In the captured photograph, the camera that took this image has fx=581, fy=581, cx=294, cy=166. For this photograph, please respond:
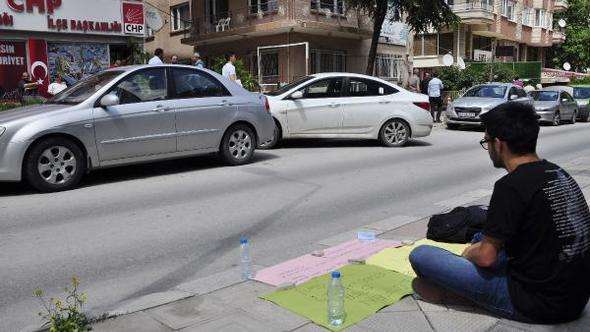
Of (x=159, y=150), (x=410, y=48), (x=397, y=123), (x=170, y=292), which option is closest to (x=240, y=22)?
(x=410, y=48)

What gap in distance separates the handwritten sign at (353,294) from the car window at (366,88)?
8.73 metres

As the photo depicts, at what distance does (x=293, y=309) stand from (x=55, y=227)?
351 cm

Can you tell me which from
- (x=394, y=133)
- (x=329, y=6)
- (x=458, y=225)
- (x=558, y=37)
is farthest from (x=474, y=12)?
(x=458, y=225)

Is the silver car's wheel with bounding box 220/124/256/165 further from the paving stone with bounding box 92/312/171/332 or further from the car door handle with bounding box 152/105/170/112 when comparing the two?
→ the paving stone with bounding box 92/312/171/332

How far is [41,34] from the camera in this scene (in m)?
19.4

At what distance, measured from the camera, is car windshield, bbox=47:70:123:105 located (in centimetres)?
858

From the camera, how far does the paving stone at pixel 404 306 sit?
147 inches

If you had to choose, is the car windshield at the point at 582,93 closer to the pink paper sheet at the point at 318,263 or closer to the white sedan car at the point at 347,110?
the white sedan car at the point at 347,110

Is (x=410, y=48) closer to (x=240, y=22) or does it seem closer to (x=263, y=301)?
(x=240, y=22)

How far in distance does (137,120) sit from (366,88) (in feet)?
19.6

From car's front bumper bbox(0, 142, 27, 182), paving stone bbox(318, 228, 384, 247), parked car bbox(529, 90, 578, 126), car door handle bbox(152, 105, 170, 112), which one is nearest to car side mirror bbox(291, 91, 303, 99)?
car door handle bbox(152, 105, 170, 112)

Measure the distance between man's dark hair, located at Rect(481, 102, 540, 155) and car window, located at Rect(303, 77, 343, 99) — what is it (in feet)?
30.9

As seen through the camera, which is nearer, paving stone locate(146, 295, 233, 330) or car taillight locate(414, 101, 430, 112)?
paving stone locate(146, 295, 233, 330)

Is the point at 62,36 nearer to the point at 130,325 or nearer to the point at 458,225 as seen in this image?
the point at 458,225
